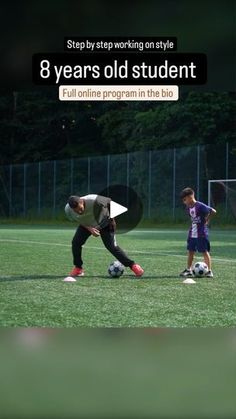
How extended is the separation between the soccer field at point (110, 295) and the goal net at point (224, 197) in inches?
527

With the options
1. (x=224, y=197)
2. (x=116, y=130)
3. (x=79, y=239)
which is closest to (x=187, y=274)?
(x=79, y=239)

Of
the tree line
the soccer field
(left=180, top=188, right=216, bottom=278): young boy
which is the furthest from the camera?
the tree line

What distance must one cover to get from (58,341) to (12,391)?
58 centimetres

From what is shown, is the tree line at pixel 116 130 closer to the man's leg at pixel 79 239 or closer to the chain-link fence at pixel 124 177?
the chain-link fence at pixel 124 177

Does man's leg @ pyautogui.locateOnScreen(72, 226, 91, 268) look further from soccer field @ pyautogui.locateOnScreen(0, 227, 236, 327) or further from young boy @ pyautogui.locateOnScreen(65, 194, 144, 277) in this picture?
soccer field @ pyautogui.locateOnScreen(0, 227, 236, 327)

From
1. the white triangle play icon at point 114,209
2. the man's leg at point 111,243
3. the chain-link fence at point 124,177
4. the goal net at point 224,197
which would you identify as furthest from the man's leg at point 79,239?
the chain-link fence at point 124,177

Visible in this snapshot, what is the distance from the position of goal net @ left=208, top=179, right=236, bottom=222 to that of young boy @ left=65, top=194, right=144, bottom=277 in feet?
54.8

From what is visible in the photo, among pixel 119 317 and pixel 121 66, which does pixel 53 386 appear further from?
pixel 119 317

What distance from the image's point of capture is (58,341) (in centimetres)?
220

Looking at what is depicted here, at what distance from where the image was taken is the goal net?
958 inches

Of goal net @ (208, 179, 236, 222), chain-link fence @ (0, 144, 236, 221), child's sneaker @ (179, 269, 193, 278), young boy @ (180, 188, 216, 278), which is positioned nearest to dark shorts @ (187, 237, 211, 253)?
young boy @ (180, 188, 216, 278)

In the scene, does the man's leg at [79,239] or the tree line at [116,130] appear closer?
the man's leg at [79,239]

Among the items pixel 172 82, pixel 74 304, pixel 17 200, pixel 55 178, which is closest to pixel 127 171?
pixel 55 178

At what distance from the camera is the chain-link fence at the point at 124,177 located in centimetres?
2639
